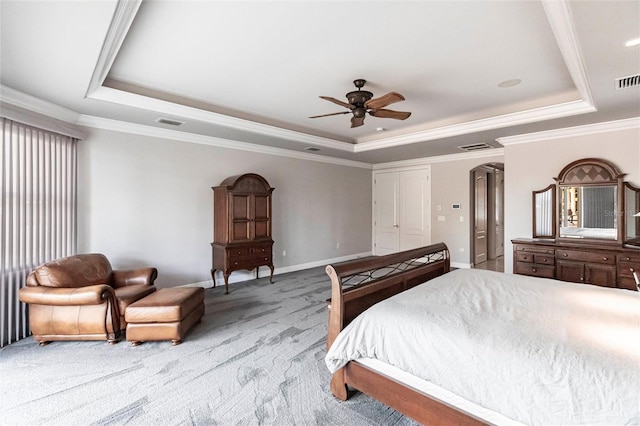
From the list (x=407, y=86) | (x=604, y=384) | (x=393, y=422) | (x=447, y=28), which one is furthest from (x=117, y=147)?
(x=604, y=384)

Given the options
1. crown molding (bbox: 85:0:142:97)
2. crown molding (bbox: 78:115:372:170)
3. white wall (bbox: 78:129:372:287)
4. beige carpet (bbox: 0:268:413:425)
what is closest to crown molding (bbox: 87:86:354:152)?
crown molding (bbox: 85:0:142:97)

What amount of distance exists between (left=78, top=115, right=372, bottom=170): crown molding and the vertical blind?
439mm

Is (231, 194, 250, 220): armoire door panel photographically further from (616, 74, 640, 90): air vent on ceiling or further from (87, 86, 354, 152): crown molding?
(616, 74, 640, 90): air vent on ceiling

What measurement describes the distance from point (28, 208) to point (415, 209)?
276 inches

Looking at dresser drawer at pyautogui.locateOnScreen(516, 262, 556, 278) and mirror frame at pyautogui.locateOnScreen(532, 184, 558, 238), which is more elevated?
mirror frame at pyautogui.locateOnScreen(532, 184, 558, 238)

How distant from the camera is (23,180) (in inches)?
130

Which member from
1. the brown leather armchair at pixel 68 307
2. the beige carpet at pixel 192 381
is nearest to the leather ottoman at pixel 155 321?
the beige carpet at pixel 192 381

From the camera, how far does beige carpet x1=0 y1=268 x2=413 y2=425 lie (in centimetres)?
206

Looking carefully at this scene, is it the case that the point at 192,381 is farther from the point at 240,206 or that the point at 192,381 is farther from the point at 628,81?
the point at 628,81

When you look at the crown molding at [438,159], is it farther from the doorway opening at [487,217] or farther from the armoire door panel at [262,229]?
the armoire door panel at [262,229]

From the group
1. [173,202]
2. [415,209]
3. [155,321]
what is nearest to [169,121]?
[173,202]

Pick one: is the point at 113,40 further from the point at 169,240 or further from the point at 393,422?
the point at 393,422

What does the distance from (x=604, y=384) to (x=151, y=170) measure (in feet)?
17.3

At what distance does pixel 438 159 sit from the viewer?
7.04 metres
